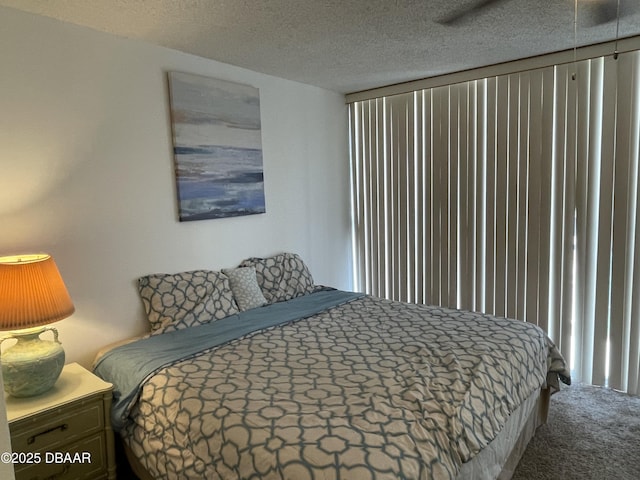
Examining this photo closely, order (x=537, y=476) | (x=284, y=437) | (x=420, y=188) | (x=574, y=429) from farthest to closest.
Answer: (x=420, y=188), (x=574, y=429), (x=537, y=476), (x=284, y=437)

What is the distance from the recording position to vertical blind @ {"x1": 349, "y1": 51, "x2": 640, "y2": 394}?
114 inches

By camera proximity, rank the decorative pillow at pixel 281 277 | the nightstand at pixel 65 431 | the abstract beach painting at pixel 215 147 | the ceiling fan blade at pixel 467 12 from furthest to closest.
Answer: the decorative pillow at pixel 281 277
the abstract beach painting at pixel 215 147
the ceiling fan blade at pixel 467 12
the nightstand at pixel 65 431

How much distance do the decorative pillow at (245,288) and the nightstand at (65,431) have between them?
1.04 metres

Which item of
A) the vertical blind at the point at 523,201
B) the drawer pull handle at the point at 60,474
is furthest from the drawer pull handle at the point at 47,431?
the vertical blind at the point at 523,201

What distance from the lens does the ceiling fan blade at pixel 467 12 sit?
201 cm

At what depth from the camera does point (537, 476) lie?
217 cm

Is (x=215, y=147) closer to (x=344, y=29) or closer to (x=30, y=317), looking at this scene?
(x=344, y=29)

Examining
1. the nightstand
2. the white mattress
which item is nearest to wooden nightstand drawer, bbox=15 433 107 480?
the nightstand

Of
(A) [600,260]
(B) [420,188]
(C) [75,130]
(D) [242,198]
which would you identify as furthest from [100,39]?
(A) [600,260]

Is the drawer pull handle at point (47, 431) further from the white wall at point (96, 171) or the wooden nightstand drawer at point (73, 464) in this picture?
the white wall at point (96, 171)

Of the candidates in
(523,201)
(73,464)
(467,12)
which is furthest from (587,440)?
(73,464)

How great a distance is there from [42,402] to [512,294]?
3155 mm

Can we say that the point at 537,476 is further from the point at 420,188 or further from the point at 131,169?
the point at 131,169

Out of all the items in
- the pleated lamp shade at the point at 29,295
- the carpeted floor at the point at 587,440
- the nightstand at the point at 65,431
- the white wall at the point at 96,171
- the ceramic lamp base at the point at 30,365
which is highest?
the white wall at the point at 96,171
